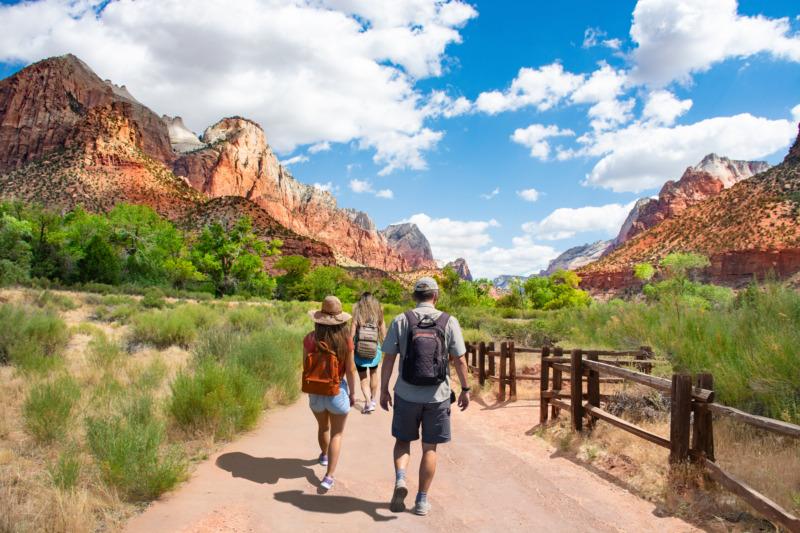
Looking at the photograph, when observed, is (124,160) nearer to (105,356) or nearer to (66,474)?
(105,356)

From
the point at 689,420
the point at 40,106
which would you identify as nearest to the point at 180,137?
the point at 40,106

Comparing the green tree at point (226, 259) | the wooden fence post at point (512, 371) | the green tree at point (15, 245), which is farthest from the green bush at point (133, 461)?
the green tree at point (226, 259)

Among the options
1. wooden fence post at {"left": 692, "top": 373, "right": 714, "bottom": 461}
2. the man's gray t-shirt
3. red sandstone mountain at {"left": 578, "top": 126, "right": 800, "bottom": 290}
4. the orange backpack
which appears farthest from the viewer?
red sandstone mountain at {"left": 578, "top": 126, "right": 800, "bottom": 290}

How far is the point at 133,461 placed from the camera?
4.64m

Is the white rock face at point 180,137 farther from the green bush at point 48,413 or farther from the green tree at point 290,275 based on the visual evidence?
the green bush at point 48,413

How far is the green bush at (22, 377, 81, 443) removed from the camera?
6.10 metres

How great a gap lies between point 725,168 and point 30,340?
206 meters

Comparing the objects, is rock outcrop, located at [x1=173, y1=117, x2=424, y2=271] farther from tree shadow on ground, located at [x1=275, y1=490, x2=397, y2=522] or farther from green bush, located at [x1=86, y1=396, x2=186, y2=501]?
tree shadow on ground, located at [x1=275, y1=490, x2=397, y2=522]

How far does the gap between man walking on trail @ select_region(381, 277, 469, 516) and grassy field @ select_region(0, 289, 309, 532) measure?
2229mm

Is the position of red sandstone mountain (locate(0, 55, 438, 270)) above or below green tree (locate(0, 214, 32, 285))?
above

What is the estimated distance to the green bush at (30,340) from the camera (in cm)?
1012

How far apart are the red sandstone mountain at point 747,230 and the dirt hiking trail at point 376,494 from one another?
54.2m

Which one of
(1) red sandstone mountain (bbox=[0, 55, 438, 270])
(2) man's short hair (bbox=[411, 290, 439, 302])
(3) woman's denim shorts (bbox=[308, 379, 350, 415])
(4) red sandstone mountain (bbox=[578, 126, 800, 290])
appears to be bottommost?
(3) woman's denim shorts (bbox=[308, 379, 350, 415])

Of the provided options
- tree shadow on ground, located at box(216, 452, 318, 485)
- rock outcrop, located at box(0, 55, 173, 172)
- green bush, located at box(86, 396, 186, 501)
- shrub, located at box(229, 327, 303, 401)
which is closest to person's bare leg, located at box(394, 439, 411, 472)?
tree shadow on ground, located at box(216, 452, 318, 485)
